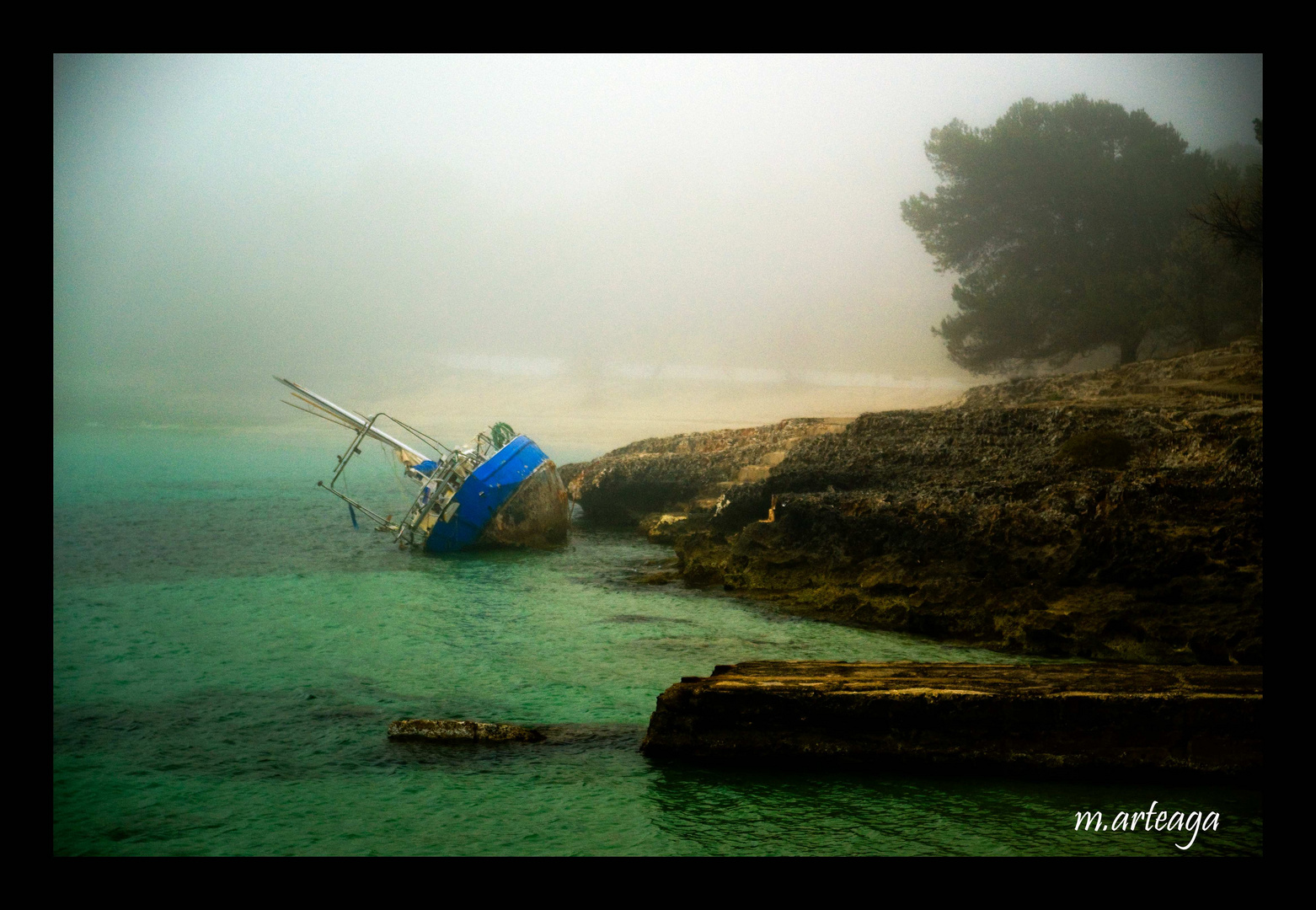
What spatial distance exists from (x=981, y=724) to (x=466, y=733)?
345 centimetres

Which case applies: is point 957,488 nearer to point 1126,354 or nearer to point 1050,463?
point 1050,463

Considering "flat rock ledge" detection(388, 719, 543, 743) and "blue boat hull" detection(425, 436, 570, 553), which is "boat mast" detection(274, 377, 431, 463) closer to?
Answer: "blue boat hull" detection(425, 436, 570, 553)

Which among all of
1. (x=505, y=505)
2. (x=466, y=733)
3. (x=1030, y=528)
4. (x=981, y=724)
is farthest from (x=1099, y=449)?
(x=505, y=505)

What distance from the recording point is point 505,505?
52.5ft

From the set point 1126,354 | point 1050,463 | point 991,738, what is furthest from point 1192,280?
point 991,738

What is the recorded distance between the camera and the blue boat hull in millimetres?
15680

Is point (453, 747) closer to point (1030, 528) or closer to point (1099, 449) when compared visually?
point (1030, 528)

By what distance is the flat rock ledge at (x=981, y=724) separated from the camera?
5.27 metres

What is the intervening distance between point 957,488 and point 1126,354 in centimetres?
1156

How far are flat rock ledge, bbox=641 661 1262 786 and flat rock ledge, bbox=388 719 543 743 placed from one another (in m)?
0.97

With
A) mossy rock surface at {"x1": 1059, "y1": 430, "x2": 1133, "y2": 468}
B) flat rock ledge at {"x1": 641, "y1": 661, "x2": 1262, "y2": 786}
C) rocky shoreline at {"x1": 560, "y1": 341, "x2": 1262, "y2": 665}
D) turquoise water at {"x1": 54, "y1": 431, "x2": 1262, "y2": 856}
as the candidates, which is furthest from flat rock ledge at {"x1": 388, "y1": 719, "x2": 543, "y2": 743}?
mossy rock surface at {"x1": 1059, "y1": 430, "x2": 1133, "y2": 468}

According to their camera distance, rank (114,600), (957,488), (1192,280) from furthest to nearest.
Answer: (1192,280) → (114,600) → (957,488)

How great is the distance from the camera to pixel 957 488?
35.7ft
